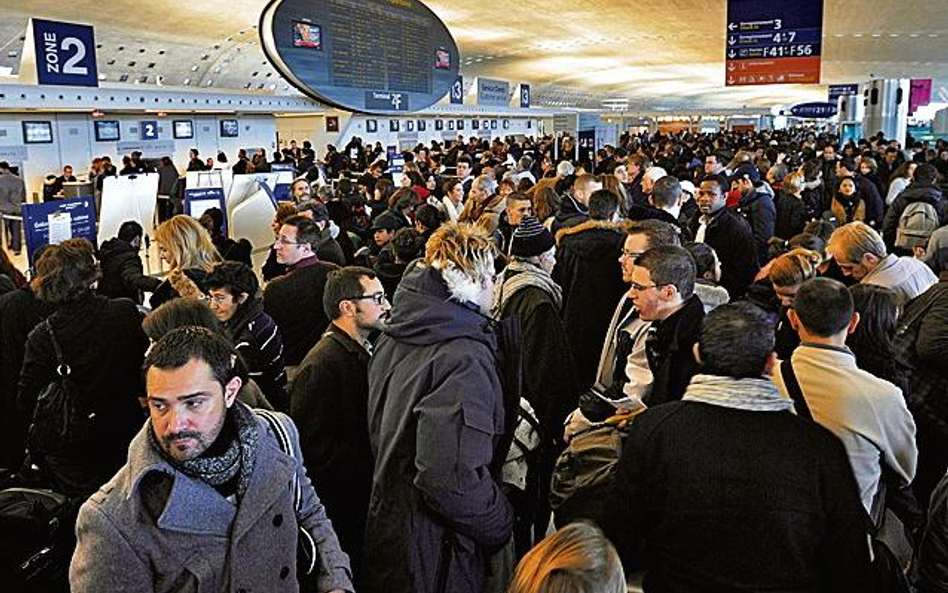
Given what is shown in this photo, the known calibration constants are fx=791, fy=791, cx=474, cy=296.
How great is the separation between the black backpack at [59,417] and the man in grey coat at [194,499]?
5.11 feet

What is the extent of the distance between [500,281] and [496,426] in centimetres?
159

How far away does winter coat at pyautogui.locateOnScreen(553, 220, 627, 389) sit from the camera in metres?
4.70

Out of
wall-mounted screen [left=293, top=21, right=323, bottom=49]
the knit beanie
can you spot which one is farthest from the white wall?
the knit beanie

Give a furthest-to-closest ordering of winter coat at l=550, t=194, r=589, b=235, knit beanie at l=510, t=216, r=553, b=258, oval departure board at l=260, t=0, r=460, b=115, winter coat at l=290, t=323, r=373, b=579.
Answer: oval departure board at l=260, t=0, r=460, b=115, winter coat at l=550, t=194, r=589, b=235, knit beanie at l=510, t=216, r=553, b=258, winter coat at l=290, t=323, r=373, b=579

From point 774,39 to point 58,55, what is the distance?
37.4 feet

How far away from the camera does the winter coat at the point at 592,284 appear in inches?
185

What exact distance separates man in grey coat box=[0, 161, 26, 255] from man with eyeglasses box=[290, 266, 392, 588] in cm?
1220

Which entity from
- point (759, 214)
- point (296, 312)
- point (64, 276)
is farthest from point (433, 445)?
point (759, 214)

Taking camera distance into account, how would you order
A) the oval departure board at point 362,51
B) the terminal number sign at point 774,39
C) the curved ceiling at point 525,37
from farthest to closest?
the curved ceiling at point 525,37 < the terminal number sign at point 774,39 < the oval departure board at point 362,51

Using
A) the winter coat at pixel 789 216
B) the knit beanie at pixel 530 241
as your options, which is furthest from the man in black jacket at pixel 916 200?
the knit beanie at pixel 530 241

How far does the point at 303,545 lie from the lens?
237 centimetres

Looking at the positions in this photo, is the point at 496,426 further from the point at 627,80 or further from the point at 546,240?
the point at 627,80

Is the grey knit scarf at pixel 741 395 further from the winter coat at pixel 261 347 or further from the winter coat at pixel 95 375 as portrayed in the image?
the winter coat at pixel 95 375

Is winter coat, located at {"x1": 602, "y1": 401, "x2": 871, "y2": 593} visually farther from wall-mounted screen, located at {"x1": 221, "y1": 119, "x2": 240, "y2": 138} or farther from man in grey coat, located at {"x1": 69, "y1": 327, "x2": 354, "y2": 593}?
wall-mounted screen, located at {"x1": 221, "y1": 119, "x2": 240, "y2": 138}
